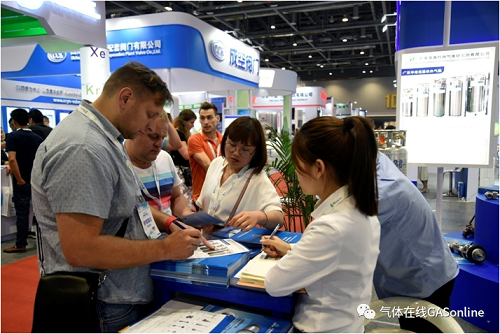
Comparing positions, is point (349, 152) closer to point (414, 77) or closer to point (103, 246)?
point (103, 246)

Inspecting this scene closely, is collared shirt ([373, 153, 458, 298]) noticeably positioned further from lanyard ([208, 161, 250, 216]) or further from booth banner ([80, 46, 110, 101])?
booth banner ([80, 46, 110, 101])

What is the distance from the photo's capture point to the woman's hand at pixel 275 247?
1.25 metres

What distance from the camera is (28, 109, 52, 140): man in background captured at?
485 centimetres

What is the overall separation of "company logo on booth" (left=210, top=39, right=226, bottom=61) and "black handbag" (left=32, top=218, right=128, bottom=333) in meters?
6.97

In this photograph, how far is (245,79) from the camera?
9547 mm

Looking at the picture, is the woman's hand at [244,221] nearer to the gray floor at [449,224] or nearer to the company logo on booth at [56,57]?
the gray floor at [449,224]

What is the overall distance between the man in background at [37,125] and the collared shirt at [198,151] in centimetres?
266

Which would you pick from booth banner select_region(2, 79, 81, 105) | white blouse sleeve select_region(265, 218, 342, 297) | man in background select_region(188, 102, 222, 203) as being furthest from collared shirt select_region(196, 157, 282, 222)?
booth banner select_region(2, 79, 81, 105)

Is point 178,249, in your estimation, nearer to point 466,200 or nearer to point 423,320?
point 423,320

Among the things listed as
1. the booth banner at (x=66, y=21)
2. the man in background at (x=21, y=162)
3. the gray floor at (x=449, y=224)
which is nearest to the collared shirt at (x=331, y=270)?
the gray floor at (x=449, y=224)

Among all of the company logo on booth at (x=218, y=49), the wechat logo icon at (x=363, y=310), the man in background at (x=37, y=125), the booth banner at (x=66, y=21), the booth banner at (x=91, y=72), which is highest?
the company logo on booth at (x=218, y=49)

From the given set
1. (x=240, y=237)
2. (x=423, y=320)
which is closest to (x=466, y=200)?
(x=423, y=320)

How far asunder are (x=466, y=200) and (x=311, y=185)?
25.9ft

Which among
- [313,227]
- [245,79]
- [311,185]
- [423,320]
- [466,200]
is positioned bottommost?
[466,200]
